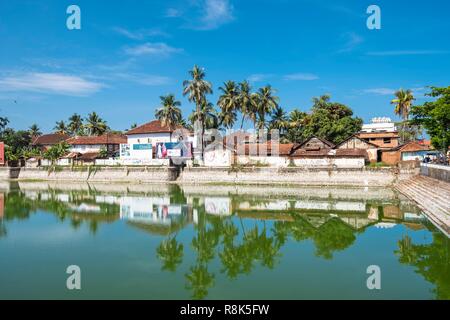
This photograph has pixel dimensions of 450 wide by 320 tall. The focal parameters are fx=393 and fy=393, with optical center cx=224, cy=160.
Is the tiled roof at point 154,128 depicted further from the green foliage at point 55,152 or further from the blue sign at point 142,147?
the green foliage at point 55,152

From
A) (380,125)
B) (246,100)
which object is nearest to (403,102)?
(380,125)

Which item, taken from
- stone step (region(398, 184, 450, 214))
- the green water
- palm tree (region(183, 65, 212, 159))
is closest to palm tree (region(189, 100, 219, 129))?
palm tree (region(183, 65, 212, 159))

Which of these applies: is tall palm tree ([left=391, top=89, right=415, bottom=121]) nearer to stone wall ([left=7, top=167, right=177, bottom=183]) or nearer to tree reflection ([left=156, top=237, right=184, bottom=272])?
stone wall ([left=7, top=167, right=177, bottom=183])

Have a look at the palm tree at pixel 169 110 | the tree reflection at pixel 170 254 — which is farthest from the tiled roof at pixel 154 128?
the tree reflection at pixel 170 254

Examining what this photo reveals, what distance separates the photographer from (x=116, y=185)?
4425 cm

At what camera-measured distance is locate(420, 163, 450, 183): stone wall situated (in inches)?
930

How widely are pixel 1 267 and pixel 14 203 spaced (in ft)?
67.3

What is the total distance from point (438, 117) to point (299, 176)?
13.3 m

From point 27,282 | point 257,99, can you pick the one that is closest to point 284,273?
point 27,282

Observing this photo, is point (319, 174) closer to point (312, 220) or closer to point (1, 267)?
point (312, 220)

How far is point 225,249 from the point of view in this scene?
16.2 m

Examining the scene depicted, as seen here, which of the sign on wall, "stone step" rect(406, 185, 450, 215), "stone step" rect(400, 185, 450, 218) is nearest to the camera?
"stone step" rect(400, 185, 450, 218)

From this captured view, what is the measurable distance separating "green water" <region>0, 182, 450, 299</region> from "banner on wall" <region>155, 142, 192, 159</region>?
16241 millimetres

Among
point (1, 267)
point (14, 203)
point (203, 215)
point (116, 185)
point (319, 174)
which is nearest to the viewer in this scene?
point (1, 267)
